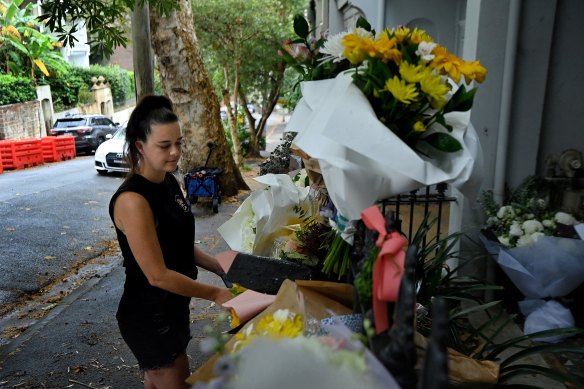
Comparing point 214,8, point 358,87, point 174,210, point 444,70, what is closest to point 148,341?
point 174,210

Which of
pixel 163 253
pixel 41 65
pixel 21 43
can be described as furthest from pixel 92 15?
pixel 41 65

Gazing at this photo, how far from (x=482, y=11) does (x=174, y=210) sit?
2.88m

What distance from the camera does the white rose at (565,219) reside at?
11.2 feet

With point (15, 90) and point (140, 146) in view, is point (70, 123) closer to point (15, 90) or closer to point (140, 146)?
point (15, 90)

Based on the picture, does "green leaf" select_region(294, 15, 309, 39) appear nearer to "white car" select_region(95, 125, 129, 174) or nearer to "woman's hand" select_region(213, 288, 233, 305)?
"woman's hand" select_region(213, 288, 233, 305)

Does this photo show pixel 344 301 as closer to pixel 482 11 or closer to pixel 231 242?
pixel 231 242

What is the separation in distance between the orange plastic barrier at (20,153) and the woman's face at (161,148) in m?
17.2

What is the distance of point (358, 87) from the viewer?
1.54 m

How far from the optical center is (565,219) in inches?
134

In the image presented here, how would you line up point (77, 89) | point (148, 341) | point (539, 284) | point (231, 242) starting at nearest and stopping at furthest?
point (148, 341) < point (231, 242) < point (539, 284) < point (77, 89)

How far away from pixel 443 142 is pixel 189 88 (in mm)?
9075

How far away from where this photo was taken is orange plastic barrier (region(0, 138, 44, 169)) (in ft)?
56.0

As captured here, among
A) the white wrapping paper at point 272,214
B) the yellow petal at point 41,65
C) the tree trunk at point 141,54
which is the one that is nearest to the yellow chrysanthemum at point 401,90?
the white wrapping paper at point 272,214

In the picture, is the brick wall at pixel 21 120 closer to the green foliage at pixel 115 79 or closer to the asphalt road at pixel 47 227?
the green foliage at pixel 115 79
